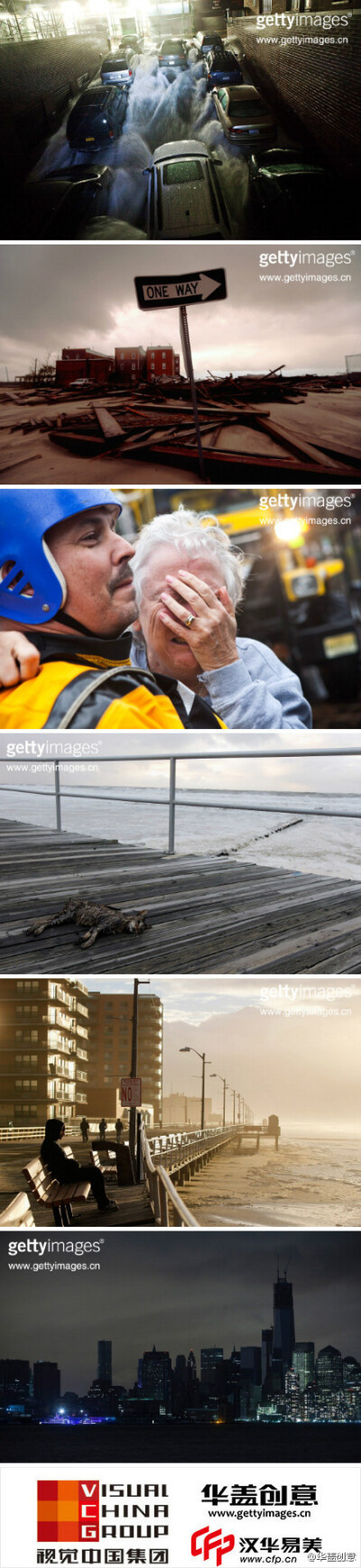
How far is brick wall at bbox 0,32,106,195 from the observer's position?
2.70 meters

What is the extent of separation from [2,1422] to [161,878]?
1.35 m

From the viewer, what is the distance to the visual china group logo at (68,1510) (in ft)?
8.73

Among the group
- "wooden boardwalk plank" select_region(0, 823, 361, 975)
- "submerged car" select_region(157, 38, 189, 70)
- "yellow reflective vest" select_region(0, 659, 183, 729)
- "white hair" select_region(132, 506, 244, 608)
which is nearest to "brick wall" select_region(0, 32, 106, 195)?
"submerged car" select_region(157, 38, 189, 70)

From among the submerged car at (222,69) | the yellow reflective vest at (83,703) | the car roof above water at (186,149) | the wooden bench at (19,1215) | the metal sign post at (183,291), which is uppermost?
the submerged car at (222,69)

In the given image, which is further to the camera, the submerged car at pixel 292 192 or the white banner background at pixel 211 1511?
the submerged car at pixel 292 192

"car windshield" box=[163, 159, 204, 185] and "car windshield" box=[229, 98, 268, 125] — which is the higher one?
"car windshield" box=[229, 98, 268, 125]

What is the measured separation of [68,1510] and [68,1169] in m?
0.76

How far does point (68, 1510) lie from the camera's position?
8.82 feet

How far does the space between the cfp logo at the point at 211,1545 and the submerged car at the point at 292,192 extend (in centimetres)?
299

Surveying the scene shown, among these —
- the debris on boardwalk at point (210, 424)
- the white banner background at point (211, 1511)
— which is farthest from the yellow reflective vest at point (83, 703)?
the white banner background at point (211, 1511)

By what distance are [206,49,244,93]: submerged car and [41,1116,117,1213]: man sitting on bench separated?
2493 mm

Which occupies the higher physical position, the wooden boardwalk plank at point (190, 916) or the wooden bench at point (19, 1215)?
the wooden boardwalk plank at point (190, 916)

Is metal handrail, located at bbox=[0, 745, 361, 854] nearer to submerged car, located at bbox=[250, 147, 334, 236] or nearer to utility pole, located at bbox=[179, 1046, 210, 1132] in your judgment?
utility pole, located at bbox=[179, 1046, 210, 1132]

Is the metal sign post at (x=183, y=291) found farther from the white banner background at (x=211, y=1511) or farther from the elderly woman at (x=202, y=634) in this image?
the white banner background at (x=211, y=1511)
